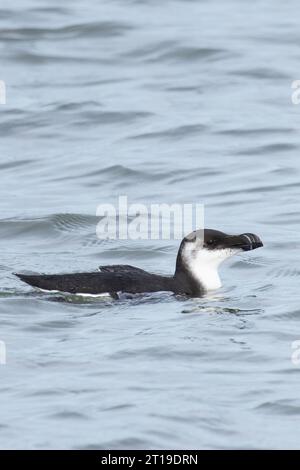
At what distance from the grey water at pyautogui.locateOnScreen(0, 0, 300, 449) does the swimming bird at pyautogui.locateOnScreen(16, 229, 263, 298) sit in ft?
0.43

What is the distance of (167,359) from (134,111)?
1074 cm

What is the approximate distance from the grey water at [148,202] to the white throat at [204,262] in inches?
6.5

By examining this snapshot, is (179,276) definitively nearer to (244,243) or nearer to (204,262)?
(204,262)

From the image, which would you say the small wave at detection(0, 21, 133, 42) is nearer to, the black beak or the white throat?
the white throat

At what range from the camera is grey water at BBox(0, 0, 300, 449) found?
33.4ft

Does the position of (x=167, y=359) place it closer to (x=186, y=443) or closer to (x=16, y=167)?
(x=186, y=443)

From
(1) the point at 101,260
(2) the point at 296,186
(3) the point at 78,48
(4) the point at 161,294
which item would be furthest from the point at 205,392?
(3) the point at 78,48

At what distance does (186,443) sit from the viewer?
962cm

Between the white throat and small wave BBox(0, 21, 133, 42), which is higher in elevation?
small wave BBox(0, 21, 133, 42)

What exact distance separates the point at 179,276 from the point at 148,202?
4265mm

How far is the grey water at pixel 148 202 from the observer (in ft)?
33.4

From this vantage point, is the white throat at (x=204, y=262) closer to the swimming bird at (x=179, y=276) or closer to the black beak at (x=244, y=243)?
the swimming bird at (x=179, y=276)

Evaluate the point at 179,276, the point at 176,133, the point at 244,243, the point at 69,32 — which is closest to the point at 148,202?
the point at 176,133

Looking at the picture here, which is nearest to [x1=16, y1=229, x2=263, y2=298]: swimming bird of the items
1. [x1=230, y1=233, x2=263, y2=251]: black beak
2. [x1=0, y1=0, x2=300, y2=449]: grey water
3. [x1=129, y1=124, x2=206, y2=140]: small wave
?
[x1=230, y1=233, x2=263, y2=251]: black beak
